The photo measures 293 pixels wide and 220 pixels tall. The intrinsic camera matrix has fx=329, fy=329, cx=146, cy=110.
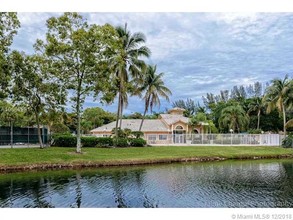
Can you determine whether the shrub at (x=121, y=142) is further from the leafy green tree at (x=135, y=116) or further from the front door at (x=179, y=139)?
the leafy green tree at (x=135, y=116)

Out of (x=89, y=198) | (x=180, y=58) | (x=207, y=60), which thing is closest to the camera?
(x=89, y=198)

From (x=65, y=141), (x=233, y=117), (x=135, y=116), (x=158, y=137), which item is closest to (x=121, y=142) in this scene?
(x=65, y=141)

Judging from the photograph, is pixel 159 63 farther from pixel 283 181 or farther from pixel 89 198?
pixel 89 198

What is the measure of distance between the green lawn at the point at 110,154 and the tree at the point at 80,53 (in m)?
1.87

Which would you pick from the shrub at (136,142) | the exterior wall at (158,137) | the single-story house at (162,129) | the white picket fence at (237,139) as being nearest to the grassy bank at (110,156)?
the shrub at (136,142)

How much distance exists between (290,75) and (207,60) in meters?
11.3

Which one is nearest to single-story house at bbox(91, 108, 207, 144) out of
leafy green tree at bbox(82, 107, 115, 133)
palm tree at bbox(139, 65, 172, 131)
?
palm tree at bbox(139, 65, 172, 131)

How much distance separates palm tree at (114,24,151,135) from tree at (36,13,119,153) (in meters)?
5.68

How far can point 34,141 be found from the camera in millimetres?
Result: 33188

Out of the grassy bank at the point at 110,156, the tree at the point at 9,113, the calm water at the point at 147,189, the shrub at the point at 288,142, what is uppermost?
the tree at the point at 9,113

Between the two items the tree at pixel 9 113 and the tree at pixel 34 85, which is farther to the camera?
the tree at pixel 9 113

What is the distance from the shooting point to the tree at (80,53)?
77.1 ft

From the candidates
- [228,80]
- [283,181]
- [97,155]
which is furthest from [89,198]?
[228,80]
